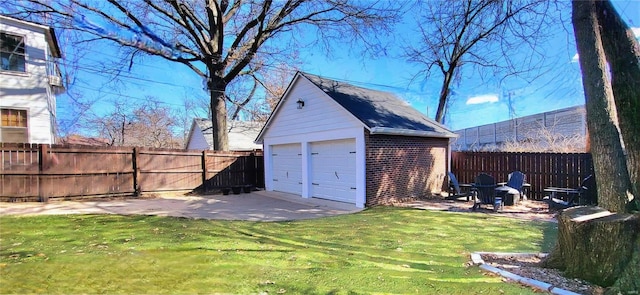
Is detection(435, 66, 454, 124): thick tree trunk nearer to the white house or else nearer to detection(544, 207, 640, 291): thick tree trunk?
detection(544, 207, 640, 291): thick tree trunk

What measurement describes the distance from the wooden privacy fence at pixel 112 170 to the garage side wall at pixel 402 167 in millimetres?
7264

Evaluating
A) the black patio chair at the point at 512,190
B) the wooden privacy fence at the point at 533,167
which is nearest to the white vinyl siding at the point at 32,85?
the wooden privacy fence at the point at 533,167

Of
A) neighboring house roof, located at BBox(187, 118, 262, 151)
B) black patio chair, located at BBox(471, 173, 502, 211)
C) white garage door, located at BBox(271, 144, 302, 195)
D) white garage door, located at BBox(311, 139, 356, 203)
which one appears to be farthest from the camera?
neighboring house roof, located at BBox(187, 118, 262, 151)

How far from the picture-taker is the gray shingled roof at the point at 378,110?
10281 millimetres

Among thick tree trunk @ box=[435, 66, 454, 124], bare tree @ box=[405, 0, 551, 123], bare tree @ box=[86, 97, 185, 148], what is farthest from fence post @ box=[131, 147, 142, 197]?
bare tree @ box=[86, 97, 185, 148]

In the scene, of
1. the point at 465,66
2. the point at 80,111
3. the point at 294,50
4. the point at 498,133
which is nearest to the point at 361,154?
the point at 294,50

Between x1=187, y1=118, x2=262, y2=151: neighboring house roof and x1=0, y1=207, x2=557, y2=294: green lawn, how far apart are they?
56.9ft

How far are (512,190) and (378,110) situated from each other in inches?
192

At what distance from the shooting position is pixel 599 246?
342 cm

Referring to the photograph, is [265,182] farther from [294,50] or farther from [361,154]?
[294,50]

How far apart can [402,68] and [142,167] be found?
49.2ft

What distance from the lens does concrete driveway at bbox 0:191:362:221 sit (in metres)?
8.44

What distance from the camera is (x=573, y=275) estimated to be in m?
3.60

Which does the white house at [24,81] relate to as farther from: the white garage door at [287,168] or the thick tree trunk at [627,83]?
the thick tree trunk at [627,83]
